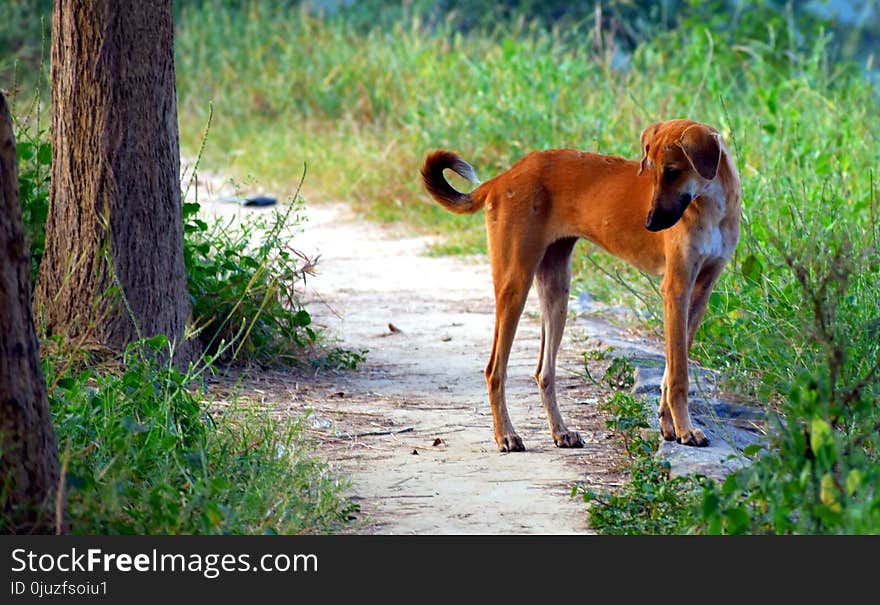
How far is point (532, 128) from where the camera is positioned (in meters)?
10.2

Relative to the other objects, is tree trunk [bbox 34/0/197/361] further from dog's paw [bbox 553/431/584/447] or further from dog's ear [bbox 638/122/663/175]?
dog's ear [bbox 638/122/663/175]

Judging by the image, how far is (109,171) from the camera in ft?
17.7

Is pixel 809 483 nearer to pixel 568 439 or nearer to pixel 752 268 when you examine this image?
pixel 568 439

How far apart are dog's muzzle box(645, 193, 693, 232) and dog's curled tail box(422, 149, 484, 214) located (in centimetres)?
85

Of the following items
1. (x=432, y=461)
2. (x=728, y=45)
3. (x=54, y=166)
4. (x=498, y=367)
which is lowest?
(x=432, y=461)

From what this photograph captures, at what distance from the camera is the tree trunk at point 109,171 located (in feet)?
17.6

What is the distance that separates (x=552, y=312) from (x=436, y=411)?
0.74 metres

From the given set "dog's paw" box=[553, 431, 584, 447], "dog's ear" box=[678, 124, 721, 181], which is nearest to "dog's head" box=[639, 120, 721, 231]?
"dog's ear" box=[678, 124, 721, 181]

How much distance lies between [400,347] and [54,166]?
214 centimetres

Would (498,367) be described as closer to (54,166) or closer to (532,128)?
(54,166)

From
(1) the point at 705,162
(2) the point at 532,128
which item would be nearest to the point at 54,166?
(1) the point at 705,162

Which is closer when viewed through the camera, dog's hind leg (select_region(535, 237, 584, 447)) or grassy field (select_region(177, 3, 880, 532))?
grassy field (select_region(177, 3, 880, 532))

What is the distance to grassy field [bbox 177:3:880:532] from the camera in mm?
3924

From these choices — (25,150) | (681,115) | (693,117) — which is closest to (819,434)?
(25,150)
